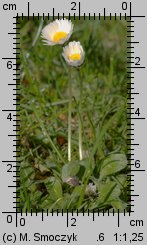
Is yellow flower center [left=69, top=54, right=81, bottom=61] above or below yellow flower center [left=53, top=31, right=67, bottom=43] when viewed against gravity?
below

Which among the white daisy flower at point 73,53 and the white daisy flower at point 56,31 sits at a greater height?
the white daisy flower at point 56,31

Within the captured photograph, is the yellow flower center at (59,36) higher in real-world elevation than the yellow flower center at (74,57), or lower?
higher

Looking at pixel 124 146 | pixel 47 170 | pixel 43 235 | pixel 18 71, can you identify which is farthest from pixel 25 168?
pixel 18 71

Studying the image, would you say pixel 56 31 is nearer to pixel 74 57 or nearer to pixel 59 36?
pixel 59 36

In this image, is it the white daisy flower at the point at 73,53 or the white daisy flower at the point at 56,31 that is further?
the white daisy flower at the point at 56,31

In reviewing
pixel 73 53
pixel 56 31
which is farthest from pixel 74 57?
pixel 56 31
